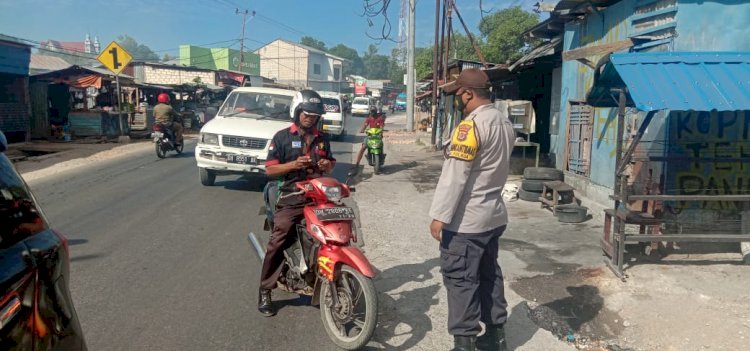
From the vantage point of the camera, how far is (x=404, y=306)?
451cm

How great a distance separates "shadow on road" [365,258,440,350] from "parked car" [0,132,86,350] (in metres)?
2.24

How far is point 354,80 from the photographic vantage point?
284ft

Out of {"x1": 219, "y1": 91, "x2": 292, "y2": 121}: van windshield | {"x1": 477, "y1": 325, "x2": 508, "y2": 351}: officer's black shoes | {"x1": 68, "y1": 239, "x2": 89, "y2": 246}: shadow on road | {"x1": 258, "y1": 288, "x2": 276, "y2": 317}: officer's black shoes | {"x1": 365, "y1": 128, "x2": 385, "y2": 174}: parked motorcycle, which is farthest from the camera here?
{"x1": 365, "y1": 128, "x2": 385, "y2": 174}: parked motorcycle

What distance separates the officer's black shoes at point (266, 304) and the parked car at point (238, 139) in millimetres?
4596

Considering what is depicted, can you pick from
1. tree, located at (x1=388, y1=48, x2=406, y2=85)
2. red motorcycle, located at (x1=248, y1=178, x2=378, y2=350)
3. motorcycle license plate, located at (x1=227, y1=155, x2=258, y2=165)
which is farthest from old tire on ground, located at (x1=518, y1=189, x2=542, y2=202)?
tree, located at (x1=388, y1=48, x2=406, y2=85)

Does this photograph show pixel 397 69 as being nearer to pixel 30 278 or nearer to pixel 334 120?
pixel 334 120

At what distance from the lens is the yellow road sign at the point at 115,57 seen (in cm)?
1838

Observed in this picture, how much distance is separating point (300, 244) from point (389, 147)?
16763 mm

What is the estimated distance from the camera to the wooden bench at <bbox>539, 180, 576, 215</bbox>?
838 cm

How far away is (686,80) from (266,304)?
4235 millimetres

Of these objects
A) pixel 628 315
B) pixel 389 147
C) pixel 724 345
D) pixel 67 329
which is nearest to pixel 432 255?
pixel 628 315

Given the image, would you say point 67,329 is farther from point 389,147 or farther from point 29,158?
point 389,147

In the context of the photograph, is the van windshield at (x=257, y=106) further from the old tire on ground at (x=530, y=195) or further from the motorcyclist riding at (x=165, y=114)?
the old tire on ground at (x=530, y=195)

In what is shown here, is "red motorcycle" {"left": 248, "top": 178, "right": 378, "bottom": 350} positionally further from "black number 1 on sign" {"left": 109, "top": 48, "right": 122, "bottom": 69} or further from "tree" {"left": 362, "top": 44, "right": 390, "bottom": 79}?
"tree" {"left": 362, "top": 44, "right": 390, "bottom": 79}
